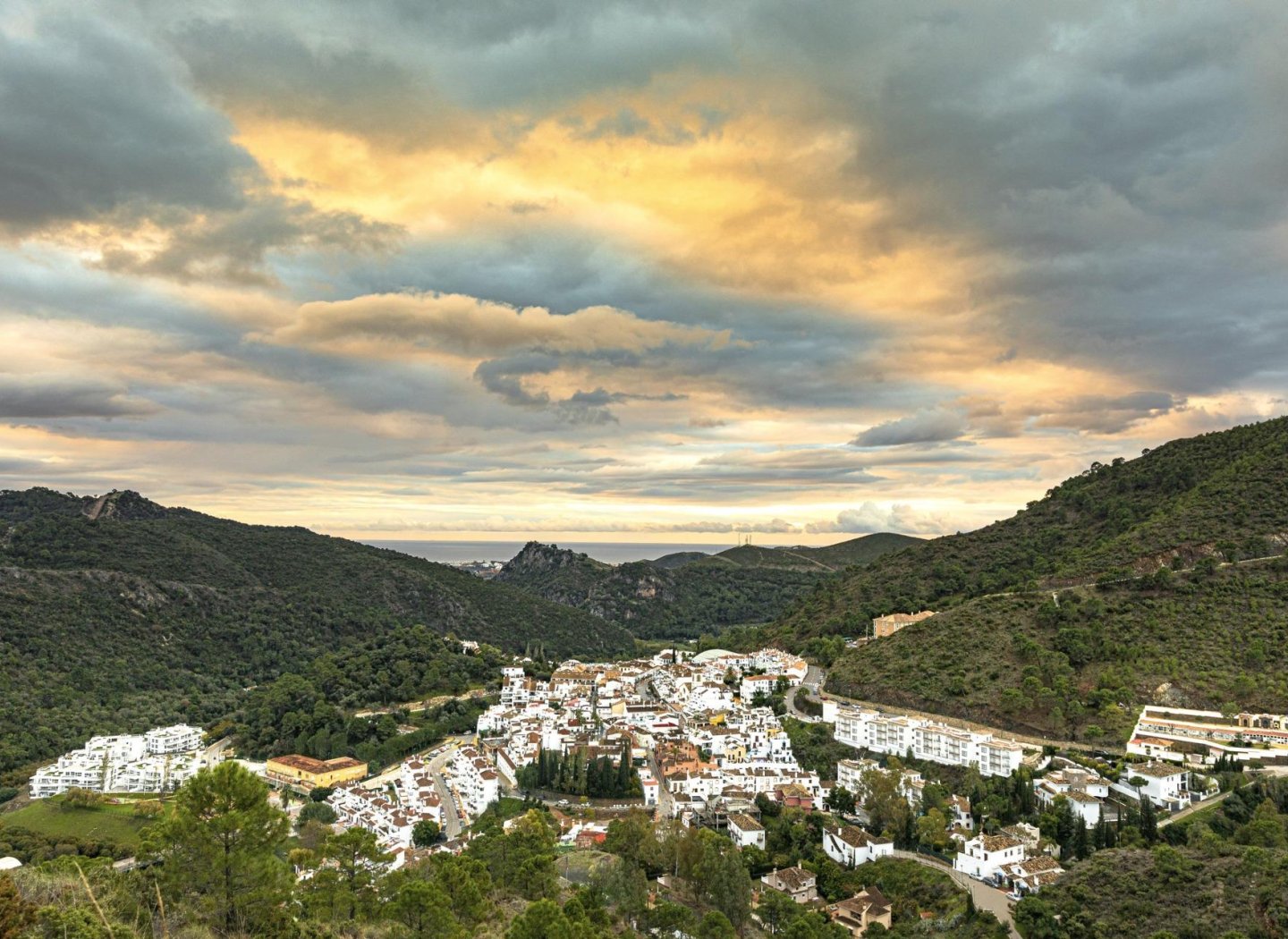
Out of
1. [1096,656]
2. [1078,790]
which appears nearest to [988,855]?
[1078,790]

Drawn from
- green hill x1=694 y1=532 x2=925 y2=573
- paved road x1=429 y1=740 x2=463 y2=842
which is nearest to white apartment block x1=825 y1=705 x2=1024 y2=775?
paved road x1=429 y1=740 x2=463 y2=842

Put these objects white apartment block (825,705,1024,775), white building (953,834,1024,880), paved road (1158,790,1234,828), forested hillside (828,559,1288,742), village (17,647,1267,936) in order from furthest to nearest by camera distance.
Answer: forested hillside (828,559,1288,742)
white apartment block (825,705,1024,775)
village (17,647,1267,936)
paved road (1158,790,1234,828)
white building (953,834,1024,880)

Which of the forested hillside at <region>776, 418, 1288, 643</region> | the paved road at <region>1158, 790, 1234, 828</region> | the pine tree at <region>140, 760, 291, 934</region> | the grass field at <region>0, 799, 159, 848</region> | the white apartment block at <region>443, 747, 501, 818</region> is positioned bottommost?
the grass field at <region>0, 799, 159, 848</region>

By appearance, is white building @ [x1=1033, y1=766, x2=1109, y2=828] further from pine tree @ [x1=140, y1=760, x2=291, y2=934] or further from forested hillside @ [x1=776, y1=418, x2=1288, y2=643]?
pine tree @ [x1=140, y1=760, x2=291, y2=934]

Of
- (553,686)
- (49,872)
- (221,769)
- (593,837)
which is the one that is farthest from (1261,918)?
(553,686)

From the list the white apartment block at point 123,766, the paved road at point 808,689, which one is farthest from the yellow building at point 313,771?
the paved road at point 808,689
